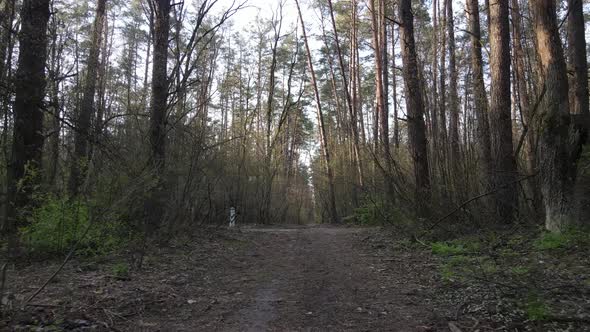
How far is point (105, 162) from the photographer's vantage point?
6.75 meters

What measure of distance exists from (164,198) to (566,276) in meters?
5.58

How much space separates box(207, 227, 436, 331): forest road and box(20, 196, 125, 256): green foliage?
2.18 meters

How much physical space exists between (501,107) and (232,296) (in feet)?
22.5

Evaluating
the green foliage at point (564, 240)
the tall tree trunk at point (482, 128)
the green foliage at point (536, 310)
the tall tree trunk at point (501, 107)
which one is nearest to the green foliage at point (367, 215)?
the tall tree trunk at point (482, 128)

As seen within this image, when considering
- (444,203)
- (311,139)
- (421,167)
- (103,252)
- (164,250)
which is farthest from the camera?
(311,139)

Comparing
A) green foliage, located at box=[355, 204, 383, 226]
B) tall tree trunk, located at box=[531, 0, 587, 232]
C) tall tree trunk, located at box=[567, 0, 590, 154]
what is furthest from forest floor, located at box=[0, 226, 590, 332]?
green foliage, located at box=[355, 204, 383, 226]

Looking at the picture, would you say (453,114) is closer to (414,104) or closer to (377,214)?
(377,214)

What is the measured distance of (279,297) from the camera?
4.71 metres

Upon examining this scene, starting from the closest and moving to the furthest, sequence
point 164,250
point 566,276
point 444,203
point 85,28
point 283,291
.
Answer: point 566,276 → point 283,291 → point 164,250 → point 444,203 → point 85,28

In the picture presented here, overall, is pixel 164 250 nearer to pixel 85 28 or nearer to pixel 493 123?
pixel 493 123

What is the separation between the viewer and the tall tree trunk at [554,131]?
5930mm

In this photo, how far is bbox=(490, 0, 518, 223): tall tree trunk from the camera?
27.3ft

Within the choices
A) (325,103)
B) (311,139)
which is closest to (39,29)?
(325,103)

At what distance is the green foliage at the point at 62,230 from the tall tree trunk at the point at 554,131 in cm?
636
